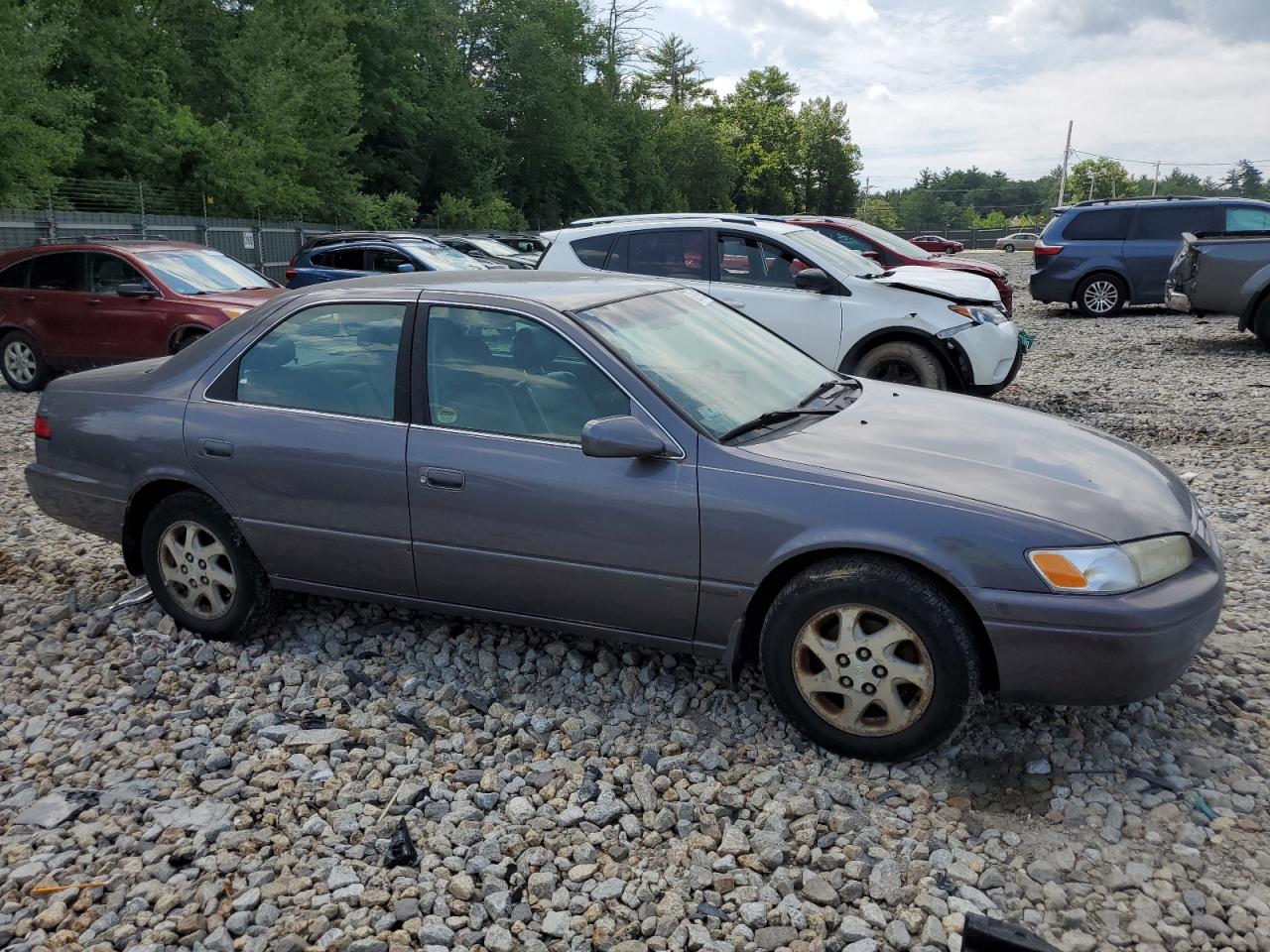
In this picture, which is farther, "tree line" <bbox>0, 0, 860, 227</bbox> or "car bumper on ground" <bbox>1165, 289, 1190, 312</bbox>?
"tree line" <bbox>0, 0, 860, 227</bbox>

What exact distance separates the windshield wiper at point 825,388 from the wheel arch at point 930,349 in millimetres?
3934

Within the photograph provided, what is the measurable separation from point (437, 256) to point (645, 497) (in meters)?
12.9

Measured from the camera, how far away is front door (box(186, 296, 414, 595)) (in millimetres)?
4004

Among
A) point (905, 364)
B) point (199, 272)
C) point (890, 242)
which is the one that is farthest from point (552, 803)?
point (890, 242)

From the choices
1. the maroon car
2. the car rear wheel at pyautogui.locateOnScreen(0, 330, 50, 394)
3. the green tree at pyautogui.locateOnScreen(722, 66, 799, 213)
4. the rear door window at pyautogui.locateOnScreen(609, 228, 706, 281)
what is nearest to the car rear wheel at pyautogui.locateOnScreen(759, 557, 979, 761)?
the rear door window at pyautogui.locateOnScreen(609, 228, 706, 281)

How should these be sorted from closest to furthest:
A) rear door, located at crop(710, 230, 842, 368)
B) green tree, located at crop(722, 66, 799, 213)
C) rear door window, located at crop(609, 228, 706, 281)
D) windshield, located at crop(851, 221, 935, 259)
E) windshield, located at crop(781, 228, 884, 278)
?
rear door, located at crop(710, 230, 842, 368)
windshield, located at crop(781, 228, 884, 278)
rear door window, located at crop(609, 228, 706, 281)
windshield, located at crop(851, 221, 935, 259)
green tree, located at crop(722, 66, 799, 213)

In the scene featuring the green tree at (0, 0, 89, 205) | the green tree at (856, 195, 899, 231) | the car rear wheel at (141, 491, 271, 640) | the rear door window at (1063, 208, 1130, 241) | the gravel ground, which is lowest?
the gravel ground

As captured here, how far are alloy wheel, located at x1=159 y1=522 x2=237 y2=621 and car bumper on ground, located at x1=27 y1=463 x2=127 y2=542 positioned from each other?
0.89 feet

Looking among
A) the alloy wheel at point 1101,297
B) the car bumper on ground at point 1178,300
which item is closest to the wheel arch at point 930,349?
the car bumper on ground at point 1178,300

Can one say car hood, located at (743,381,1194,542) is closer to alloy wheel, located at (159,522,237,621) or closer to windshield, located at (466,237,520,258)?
alloy wheel, located at (159,522,237,621)

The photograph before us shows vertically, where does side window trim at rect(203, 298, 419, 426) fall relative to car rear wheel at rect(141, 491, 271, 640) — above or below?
above

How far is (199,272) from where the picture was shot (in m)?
11.2

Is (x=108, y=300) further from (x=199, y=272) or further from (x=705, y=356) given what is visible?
(x=705, y=356)

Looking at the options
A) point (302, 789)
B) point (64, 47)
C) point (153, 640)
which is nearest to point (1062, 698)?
point (302, 789)
